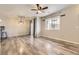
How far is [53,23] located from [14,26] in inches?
43.9

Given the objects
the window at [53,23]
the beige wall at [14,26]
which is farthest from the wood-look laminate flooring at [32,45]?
the window at [53,23]

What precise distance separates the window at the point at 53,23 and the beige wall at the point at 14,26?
22.6 inches

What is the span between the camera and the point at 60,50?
293cm

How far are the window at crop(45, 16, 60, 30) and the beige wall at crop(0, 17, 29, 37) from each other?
57 centimetres

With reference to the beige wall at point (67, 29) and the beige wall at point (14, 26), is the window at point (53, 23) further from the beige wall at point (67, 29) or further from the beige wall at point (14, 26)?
the beige wall at point (14, 26)

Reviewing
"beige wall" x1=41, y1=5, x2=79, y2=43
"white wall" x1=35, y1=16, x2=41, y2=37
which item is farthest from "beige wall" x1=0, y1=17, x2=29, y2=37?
"beige wall" x1=41, y1=5, x2=79, y2=43

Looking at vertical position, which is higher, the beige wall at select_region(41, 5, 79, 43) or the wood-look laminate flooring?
the beige wall at select_region(41, 5, 79, 43)

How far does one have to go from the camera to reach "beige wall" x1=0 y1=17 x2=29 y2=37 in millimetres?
3111

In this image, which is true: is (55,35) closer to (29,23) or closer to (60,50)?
(60,50)

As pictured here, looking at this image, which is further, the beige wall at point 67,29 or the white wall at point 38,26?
the white wall at point 38,26

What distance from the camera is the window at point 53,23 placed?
3160 mm

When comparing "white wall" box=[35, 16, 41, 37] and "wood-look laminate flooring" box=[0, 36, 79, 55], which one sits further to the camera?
"white wall" box=[35, 16, 41, 37]

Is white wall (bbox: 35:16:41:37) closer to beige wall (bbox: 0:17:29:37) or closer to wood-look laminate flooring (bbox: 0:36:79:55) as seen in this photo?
wood-look laminate flooring (bbox: 0:36:79:55)
